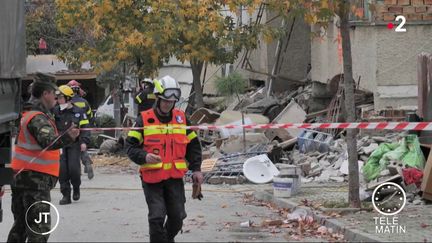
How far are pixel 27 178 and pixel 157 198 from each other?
118 centimetres

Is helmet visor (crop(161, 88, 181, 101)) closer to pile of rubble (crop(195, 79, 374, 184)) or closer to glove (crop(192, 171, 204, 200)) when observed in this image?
glove (crop(192, 171, 204, 200))

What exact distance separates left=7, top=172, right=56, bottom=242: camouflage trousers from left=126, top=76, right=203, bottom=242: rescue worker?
83 centimetres

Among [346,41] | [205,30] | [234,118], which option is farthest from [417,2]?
[346,41]

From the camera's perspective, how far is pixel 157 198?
7.26 m

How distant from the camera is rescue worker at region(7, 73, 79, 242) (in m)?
7.05

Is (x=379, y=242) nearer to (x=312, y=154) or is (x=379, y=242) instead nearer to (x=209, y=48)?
(x=312, y=154)

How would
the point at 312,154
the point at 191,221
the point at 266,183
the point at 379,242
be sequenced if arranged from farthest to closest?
the point at 312,154 → the point at 266,183 → the point at 191,221 → the point at 379,242

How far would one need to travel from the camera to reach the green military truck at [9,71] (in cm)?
752

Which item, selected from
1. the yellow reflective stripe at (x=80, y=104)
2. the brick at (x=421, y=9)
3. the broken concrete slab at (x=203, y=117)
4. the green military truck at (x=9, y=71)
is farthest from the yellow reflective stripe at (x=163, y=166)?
the broken concrete slab at (x=203, y=117)

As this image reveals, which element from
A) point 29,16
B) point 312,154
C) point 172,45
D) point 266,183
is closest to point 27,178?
point 266,183

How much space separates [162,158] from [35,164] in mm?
1137

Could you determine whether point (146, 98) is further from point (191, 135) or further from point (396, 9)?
point (191, 135)

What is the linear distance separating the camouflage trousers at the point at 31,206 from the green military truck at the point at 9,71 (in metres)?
0.17

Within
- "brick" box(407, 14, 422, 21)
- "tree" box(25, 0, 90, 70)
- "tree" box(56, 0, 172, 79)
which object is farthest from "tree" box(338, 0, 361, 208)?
"tree" box(25, 0, 90, 70)
